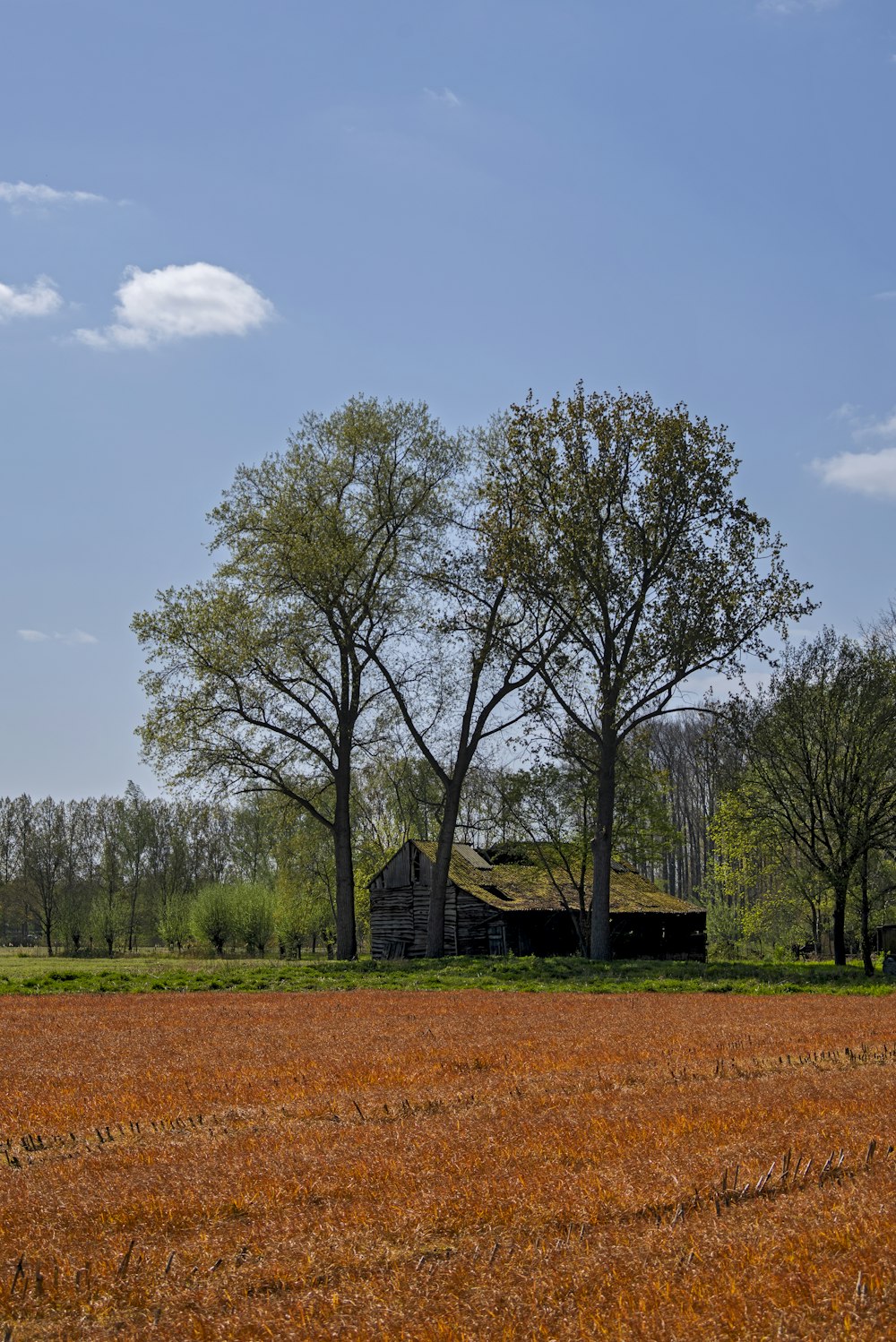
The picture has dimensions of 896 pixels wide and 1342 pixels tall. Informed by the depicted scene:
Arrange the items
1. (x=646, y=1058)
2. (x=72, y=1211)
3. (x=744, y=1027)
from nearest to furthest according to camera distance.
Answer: (x=72, y=1211) → (x=646, y=1058) → (x=744, y=1027)

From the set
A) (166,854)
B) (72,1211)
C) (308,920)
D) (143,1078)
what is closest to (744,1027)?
(143,1078)

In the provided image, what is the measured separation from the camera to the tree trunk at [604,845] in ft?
115

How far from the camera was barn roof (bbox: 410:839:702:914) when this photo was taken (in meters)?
51.8

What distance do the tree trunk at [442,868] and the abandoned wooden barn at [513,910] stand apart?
1058cm

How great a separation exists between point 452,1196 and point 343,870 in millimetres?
35398

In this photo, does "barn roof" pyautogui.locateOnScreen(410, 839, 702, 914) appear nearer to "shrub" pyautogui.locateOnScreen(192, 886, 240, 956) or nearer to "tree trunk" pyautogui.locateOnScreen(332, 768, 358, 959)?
"tree trunk" pyautogui.locateOnScreen(332, 768, 358, 959)

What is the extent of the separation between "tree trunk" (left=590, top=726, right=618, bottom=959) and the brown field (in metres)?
21.9

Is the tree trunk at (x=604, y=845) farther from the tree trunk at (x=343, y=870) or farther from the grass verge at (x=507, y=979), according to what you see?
the tree trunk at (x=343, y=870)

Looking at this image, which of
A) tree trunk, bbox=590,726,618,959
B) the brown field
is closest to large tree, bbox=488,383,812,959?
tree trunk, bbox=590,726,618,959

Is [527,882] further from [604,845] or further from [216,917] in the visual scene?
[216,917]

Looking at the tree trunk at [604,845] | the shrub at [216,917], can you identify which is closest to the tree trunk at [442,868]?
the tree trunk at [604,845]

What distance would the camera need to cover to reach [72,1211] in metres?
6.33

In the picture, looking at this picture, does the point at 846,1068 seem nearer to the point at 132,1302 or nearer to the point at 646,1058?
the point at 646,1058

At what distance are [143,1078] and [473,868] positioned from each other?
143 feet
